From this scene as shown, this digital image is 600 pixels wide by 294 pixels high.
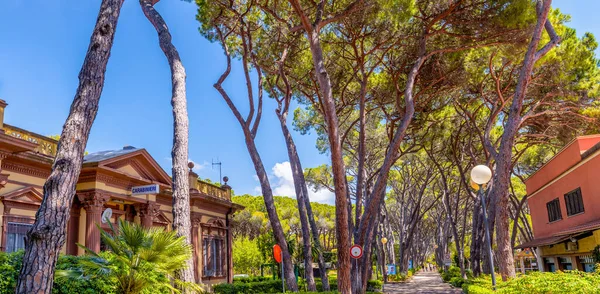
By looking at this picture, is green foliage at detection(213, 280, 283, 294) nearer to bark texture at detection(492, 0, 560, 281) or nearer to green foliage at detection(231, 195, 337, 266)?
green foliage at detection(231, 195, 337, 266)

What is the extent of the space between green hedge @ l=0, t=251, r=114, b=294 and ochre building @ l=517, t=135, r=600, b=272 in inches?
491

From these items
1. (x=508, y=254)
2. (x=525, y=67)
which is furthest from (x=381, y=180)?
(x=525, y=67)

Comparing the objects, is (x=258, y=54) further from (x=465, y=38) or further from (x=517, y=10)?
(x=517, y=10)

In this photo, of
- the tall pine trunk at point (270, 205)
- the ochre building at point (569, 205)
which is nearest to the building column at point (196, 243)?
the tall pine trunk at point (270, 205)

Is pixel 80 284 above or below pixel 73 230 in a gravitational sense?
below

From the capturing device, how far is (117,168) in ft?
46.6

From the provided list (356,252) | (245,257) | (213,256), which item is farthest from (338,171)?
(245,257)

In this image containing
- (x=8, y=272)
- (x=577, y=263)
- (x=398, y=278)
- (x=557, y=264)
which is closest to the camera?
(x=8, y=272)

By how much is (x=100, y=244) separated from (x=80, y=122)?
9729 millimetres

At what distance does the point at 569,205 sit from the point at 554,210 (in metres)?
2.49

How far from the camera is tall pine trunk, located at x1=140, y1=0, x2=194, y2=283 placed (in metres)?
7.59

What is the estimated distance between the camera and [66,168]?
5.36 m

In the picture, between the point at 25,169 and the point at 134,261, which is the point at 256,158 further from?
the point at 134,261

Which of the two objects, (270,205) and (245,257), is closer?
(270,205)
